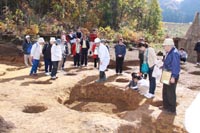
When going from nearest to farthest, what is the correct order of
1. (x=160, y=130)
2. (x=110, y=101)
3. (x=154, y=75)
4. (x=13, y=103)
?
1. (x=160, y=130)
2. (x=13, y=103)
3. (x=154, y=75)
4. (x=110, y=101)

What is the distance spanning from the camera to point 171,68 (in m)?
7.66

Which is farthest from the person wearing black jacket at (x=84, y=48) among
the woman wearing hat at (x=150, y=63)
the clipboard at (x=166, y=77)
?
the clipboard at (x=166, y=77)

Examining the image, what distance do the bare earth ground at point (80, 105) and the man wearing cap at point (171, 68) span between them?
0.34 meters

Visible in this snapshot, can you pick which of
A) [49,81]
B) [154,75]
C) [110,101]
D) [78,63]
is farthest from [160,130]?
[78,63]

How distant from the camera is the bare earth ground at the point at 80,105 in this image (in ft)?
22.3

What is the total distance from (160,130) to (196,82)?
6.51 meters

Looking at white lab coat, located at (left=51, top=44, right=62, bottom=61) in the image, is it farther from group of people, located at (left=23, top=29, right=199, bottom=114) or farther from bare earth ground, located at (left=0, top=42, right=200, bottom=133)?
bare earth ground, located at (left=0, top=42, right=200, bottom=133)

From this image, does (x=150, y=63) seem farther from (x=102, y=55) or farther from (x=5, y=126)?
(x=5, y=126)

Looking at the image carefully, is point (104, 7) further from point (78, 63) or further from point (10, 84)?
point (10, 84)

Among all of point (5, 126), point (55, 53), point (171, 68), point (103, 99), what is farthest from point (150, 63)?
point (5, 126)

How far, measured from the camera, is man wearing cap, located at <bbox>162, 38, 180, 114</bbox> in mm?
7590

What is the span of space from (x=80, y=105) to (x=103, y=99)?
3.85ft

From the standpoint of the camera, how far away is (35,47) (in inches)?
482

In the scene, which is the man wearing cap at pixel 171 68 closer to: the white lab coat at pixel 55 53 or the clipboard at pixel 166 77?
the clipboard at pixel 166 77
